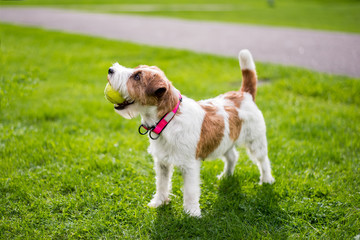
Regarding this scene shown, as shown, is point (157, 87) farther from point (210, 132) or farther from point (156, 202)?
point (156, 202)

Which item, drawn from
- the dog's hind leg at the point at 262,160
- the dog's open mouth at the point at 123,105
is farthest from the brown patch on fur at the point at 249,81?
the dog's open mouth at the point at 123,105

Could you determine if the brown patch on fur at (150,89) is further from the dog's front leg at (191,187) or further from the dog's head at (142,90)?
the dog's front leg at (191,187)

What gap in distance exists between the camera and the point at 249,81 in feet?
13.1

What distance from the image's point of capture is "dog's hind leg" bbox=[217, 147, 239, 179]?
4.17 m

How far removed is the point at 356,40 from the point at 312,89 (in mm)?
5677

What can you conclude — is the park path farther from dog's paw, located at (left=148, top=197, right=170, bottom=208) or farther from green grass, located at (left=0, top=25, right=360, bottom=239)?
dog's paw, located at (left=148, top=197, right=170, bottom=208)

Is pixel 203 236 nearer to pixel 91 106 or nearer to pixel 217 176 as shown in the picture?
pixel 217 176

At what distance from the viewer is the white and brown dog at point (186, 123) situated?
9.86ft

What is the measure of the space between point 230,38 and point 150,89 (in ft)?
31.9

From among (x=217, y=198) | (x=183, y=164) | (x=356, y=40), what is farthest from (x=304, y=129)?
(x=356, y=40)

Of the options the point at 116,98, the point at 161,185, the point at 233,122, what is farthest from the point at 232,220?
the point at 116,98

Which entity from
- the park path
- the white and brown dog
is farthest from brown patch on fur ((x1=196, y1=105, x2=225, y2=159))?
the park path

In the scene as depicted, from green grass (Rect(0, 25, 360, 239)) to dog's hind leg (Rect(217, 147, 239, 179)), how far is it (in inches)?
5.4

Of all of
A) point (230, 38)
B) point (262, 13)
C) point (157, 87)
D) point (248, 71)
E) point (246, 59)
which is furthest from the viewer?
point (262, 13)
